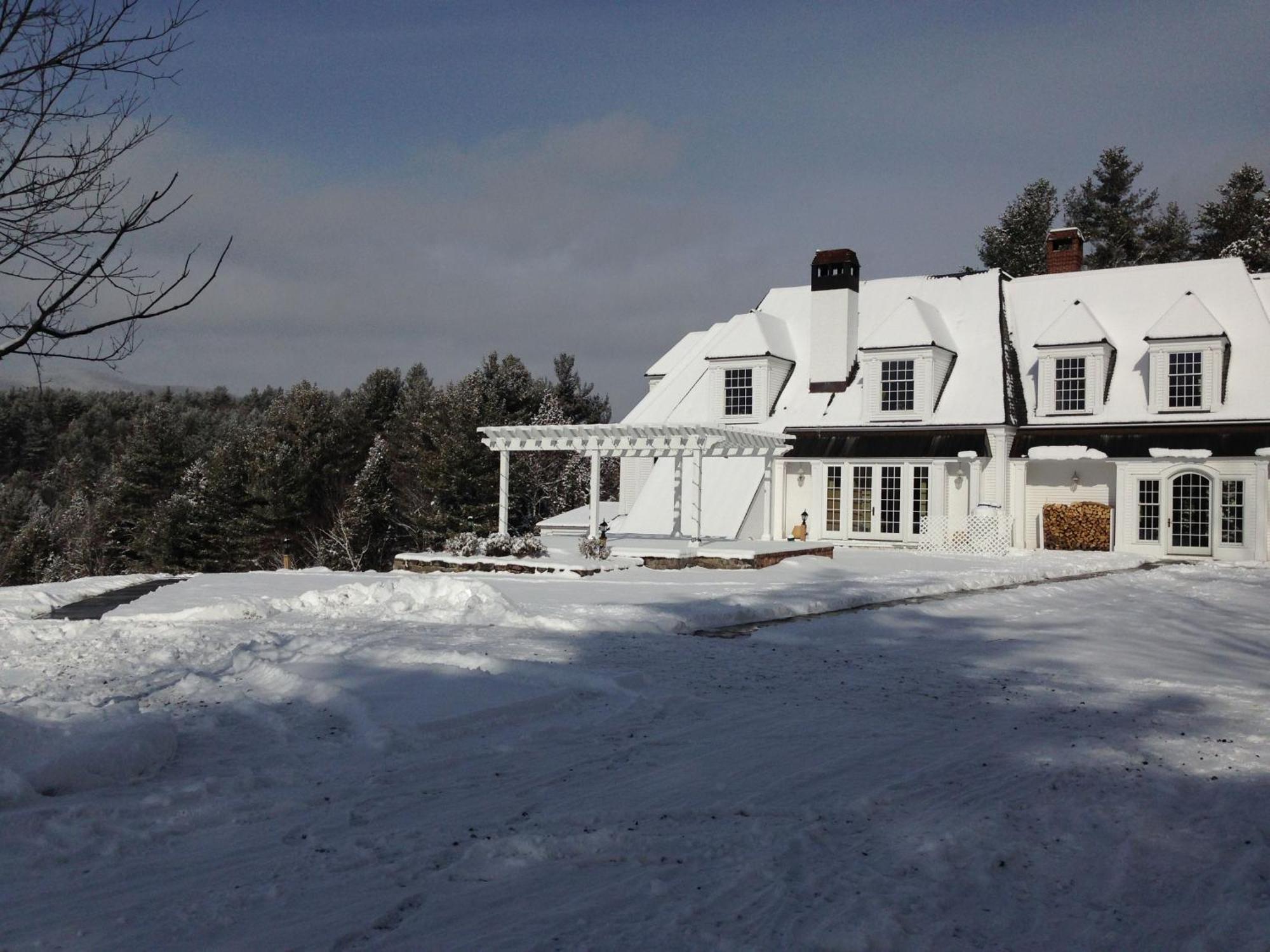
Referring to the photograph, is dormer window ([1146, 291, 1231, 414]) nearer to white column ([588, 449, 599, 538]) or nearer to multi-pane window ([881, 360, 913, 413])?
multi-pane window ([881, 360, 913, 413])

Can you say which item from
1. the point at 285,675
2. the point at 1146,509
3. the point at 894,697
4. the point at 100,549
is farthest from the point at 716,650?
the point at 100,549

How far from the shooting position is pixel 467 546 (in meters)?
21.0

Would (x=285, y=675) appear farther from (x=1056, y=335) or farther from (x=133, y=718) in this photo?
(x=1056, y=335)

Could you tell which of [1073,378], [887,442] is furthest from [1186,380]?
[887,442]

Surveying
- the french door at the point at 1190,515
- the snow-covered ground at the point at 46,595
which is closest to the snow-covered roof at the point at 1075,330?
the french door at the point at 1190,515

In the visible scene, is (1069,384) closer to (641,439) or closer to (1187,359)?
(1187,359)

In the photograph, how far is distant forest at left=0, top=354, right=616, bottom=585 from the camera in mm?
39812

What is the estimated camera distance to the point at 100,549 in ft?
145

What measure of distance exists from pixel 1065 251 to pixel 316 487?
29.9 metres

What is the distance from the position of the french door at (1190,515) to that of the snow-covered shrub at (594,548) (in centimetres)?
1392

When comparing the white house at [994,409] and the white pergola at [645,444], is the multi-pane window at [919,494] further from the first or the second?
the white pergola at [645,444]

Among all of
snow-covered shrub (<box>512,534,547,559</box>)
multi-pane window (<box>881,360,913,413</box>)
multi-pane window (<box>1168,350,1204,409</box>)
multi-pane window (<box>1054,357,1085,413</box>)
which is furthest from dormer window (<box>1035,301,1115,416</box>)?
snow-covered shrub (<box>512,534,547,559</box>)

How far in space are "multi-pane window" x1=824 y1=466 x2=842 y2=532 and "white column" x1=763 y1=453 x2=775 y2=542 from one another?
1.52m

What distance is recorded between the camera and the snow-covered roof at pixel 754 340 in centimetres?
2969
